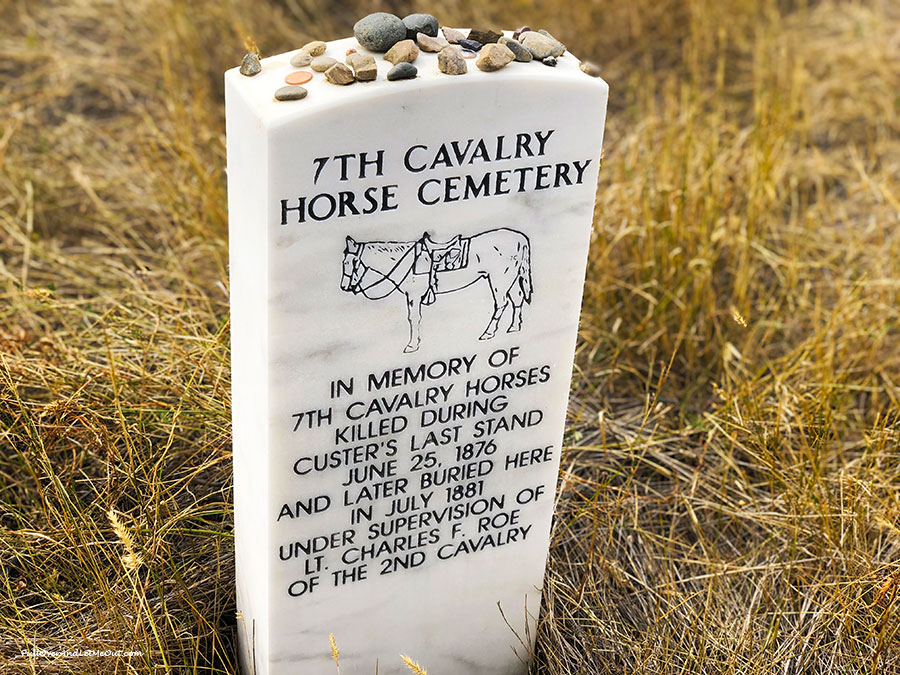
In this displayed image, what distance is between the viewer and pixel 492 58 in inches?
59.8

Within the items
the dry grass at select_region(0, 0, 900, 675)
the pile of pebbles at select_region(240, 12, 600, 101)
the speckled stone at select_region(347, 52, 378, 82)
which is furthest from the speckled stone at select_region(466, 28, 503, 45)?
the dry grass at select_region(0, 0, 900, 675)

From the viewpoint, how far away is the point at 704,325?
298cm

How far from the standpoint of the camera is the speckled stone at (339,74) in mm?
1458

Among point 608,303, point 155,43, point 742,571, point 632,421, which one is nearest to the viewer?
point 742,571

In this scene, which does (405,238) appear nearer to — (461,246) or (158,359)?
(461,246)

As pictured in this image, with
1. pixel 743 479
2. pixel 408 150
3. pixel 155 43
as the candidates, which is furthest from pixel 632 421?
pixel 155 43

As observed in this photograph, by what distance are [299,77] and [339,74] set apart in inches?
2.7

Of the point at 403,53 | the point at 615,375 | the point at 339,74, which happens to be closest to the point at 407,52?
the point at 403,53

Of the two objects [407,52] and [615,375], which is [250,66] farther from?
[615,375]

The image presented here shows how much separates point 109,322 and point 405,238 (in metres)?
1.29

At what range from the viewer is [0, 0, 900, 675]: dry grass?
2.14 metres

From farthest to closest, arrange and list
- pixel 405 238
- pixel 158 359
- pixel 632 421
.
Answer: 1. pixel 632 421
2. pixel 158 359
3. pixel 405 238

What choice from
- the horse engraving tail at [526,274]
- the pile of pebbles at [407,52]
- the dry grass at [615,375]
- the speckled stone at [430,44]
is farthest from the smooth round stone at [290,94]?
the dry grass at [615,375]

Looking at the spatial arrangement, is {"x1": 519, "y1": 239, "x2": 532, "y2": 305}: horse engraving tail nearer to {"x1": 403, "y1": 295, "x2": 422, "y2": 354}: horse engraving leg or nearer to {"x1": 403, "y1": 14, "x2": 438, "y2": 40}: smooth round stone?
{"x1": 403, "y1": 295, "x2": 422, "y2": 354}: horse engraving leg
